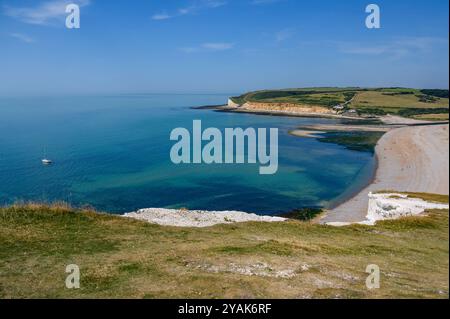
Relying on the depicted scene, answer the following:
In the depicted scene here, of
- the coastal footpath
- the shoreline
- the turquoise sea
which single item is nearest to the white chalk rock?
the coastal footpath

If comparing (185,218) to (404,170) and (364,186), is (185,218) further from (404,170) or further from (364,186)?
(404,170)

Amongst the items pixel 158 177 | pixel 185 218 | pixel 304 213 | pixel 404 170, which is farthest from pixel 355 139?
pixel 185 218

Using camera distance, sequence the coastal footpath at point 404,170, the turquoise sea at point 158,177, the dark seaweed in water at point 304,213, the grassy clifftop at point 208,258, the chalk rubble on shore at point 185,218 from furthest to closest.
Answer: the turquoise sea at point 158,177
the coastal footpath at point 404,170
the dark seaweed in water at point 304,213
the chalk rubble on shore at point 185,218
the grassy clifftop at point 208,258

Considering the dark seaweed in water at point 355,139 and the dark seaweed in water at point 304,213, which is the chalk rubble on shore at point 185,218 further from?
the dark seaweed in water at point 355,139

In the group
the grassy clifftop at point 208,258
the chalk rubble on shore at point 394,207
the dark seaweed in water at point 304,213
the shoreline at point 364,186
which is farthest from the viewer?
the dark seaweed in water at point 304,213

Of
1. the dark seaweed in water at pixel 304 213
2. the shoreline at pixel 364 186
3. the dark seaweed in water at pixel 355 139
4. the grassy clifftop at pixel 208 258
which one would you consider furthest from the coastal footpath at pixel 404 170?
the grassy clifftop at pixel 208 258

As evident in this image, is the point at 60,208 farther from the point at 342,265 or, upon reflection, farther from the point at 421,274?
the point at 421,274
